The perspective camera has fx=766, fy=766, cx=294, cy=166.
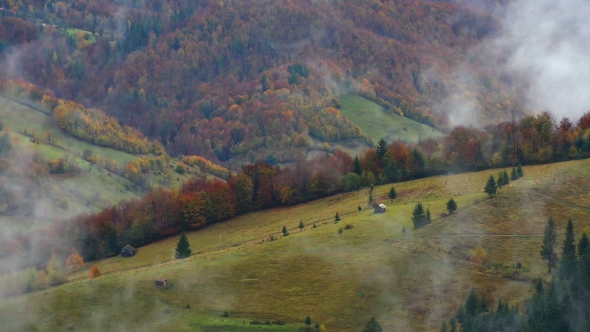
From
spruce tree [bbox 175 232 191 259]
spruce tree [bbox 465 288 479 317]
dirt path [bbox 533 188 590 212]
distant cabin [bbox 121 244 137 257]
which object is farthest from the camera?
distant cabin [bbox 121 244 137 257]

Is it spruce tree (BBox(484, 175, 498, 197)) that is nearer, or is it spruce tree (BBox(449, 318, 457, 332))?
spruce tree (BBox(449, 318, 457, 332))

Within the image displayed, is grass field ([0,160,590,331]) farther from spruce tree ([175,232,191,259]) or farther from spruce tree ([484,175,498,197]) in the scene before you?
spruce tree ([175,232,191,259])

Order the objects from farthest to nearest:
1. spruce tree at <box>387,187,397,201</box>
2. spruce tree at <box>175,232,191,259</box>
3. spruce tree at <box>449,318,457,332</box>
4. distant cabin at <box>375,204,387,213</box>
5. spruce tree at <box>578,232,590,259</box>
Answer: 1. spruce tree at <box>387,187,397,201</box>
2. spruce tree at <box>175,232,191,259</box>
3. distant cabin at <box>375,204,387,213</box>
4. spruce tree at <box>578,232,590,259</box>
5. spruce tree at <box>449,318,457,332</box>

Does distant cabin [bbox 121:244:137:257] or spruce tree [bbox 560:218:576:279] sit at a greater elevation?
distant cabin [bbox 121:244:137:257]

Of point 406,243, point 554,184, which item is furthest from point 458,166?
point 406,243

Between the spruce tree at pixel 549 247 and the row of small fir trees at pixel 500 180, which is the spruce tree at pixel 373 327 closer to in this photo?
the spruce tree at pixel 549 247

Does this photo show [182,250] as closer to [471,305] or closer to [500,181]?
[471,305]

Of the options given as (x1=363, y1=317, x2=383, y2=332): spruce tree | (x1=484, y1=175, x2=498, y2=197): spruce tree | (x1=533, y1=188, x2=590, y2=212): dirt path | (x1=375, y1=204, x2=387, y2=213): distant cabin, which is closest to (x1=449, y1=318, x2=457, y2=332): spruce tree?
(x1=363, y1=317, x2=383, y2=332): spruce tree

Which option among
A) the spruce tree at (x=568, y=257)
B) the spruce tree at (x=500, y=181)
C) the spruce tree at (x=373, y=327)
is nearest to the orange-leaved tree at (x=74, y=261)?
the spruce tree at (x=373, y=327)
